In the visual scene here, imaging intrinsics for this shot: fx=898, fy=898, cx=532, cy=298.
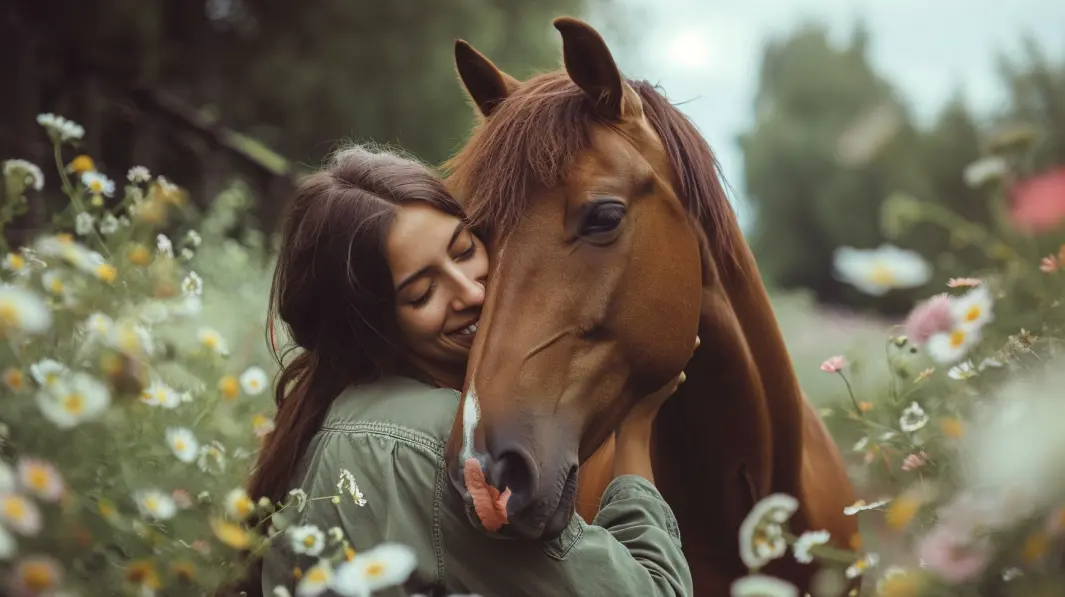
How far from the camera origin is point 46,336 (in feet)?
4.69

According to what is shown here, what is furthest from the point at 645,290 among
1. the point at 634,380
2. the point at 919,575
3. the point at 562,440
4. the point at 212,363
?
the point at 212,363

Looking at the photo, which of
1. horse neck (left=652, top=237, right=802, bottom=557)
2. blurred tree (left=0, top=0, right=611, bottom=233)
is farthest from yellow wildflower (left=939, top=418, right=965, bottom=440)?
blurred tree (left=0, top=0, right=611, bottom=233)

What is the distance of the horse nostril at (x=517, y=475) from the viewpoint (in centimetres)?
142

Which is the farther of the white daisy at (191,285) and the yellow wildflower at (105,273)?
the white daisy at (191,285)

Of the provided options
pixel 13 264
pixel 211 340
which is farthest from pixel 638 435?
pixel 13 264

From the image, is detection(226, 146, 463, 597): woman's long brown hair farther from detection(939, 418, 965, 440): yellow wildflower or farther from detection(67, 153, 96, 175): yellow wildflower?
detection(939, 418, 965, 440): yellow wildflower

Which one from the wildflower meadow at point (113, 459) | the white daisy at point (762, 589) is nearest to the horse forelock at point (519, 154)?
the wildflower meadow at point (113, 459)

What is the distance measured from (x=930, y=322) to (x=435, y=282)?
A: 2.98 feet

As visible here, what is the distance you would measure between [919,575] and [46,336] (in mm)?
1339

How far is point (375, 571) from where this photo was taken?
1.22 m

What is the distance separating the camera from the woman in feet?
4.90

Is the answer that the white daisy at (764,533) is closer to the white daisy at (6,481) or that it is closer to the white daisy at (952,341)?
the white daisy at (952,341)

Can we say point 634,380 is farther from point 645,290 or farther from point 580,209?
point 580,209

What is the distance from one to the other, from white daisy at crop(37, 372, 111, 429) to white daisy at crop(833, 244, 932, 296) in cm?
111
